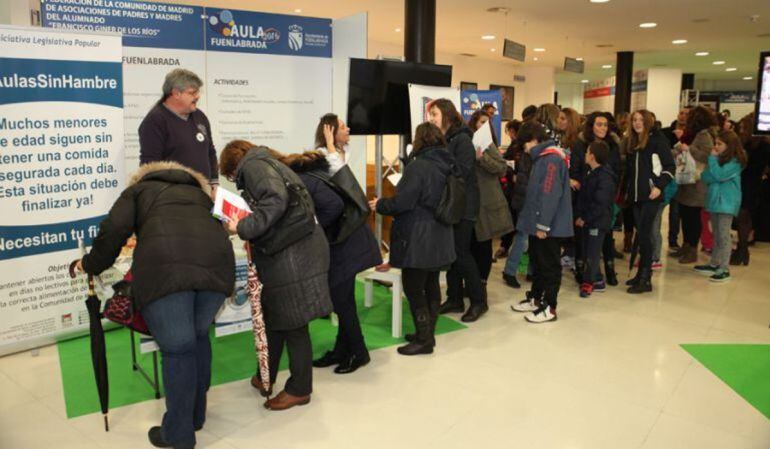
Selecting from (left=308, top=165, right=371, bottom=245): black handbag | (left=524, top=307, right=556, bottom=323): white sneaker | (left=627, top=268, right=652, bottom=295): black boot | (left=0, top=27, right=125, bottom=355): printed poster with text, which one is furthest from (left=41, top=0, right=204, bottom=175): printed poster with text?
(left=627, top=268, right=652, bottom=295): black boot

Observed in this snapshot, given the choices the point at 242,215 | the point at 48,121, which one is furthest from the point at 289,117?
the point at 242,215

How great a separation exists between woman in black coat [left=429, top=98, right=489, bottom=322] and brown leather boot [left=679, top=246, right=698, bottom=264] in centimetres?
284

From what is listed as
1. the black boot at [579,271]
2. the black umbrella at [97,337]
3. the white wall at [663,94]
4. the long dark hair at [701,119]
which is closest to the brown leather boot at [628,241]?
the long dark hair at [701,119]

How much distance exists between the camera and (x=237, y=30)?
4789mm

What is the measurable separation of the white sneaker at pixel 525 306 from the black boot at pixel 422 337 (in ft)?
3.50

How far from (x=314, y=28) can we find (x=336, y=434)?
361 cm

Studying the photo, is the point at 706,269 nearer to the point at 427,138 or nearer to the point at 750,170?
the point at 750,170

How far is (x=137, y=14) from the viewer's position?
4344 millimetres

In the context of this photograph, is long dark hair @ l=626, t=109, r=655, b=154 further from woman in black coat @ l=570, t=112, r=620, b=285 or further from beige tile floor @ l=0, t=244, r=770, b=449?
A: beige tile floor @ l=0, t=244, r=770, b=449

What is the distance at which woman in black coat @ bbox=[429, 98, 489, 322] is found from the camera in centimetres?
393

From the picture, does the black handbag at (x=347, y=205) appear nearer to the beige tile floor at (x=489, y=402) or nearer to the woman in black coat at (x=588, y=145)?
the beige tile floor at (x=489, y=402)

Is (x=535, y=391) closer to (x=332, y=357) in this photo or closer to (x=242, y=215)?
(x=332, y=357)

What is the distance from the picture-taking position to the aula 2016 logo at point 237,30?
15.4 ft

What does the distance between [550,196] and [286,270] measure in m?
2.05
